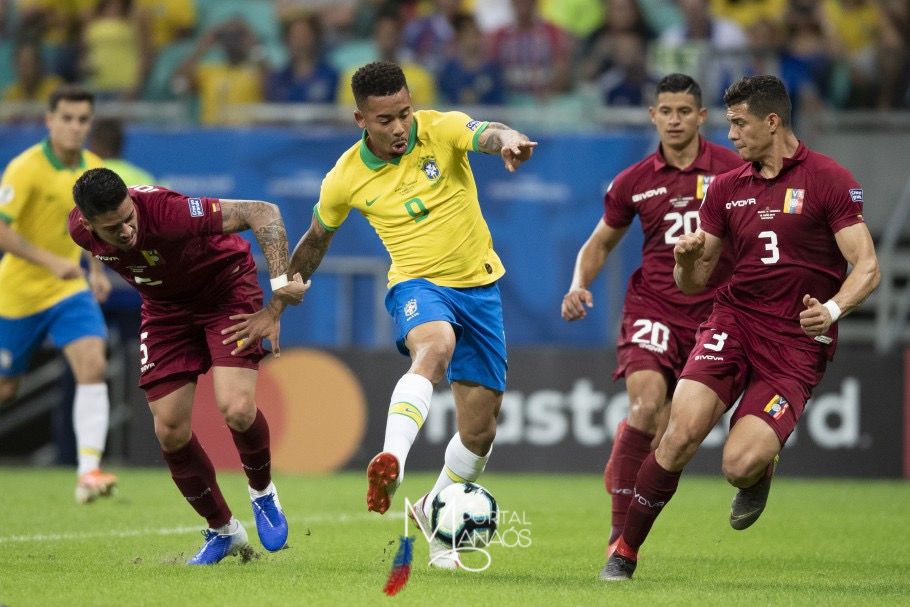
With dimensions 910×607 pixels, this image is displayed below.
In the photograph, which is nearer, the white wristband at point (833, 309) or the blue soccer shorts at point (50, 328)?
the white wristband at point (833, 309)

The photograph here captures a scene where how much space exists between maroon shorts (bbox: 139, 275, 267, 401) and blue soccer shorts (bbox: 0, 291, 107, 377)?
3.30 meters

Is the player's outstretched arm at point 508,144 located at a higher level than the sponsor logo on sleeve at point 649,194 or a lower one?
higher

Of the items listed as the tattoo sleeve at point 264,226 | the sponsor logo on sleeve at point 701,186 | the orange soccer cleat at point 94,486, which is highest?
the sponsor logo on sleeve at point 701,186

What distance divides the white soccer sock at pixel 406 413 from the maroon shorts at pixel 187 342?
124cm

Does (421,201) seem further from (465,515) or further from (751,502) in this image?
(751,502)

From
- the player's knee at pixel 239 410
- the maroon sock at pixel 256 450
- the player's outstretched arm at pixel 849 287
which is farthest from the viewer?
the maroon sock at pixel 256 450

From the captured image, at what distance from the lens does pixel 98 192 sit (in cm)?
731

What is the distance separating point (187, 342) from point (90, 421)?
371 centimetres

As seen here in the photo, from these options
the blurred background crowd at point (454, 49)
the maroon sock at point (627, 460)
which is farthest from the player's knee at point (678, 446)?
the blurred background crowd at point (454, 49)

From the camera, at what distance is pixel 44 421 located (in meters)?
17.1

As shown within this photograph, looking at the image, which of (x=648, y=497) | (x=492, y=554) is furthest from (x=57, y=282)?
(x=648, y=497)

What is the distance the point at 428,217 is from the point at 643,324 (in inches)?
65.0

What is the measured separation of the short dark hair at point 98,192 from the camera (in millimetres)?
7312

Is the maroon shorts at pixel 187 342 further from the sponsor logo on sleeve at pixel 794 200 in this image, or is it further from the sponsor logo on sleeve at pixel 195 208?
the sponsor logo on sleeve at pixel 794 200
